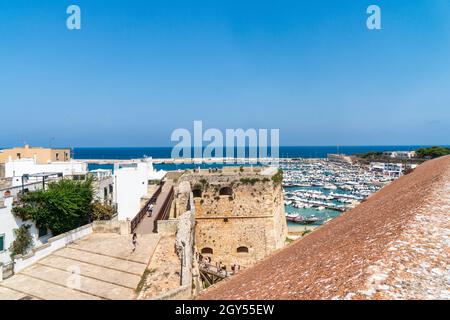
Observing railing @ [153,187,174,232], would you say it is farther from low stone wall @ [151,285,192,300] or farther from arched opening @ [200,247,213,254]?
low stone wall @ [151,285,192,300]

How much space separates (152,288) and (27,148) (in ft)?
125

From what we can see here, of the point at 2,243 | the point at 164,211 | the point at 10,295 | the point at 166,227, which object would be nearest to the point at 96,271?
the point at 10,295

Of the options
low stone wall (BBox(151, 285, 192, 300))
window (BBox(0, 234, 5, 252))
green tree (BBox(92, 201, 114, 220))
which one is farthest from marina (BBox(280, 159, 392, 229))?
low stone wall (BBox(151, 285, 192, 300))

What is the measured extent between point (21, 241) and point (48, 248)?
3745mm

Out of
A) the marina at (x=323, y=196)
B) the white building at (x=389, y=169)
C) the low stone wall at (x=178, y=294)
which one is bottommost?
the marina at (x=323, y=196)

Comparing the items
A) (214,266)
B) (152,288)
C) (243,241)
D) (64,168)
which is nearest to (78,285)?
(152,288)

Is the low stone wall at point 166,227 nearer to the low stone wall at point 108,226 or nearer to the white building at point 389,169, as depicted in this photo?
the low stone wall at point 108,226

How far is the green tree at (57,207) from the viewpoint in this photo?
1831 centimetres

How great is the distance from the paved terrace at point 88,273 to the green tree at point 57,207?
3533 millimetres

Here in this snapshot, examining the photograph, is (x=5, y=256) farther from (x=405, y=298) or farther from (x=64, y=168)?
(x=405, y=298)

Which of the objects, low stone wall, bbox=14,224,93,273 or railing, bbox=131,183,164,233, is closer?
low stone wall, bbox=14,224,93,273

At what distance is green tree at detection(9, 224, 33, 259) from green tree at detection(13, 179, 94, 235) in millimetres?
631

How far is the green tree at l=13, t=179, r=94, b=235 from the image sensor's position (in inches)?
721

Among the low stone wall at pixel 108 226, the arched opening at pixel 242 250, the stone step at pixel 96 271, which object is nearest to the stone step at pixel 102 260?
the stone step at pixel 96 271
